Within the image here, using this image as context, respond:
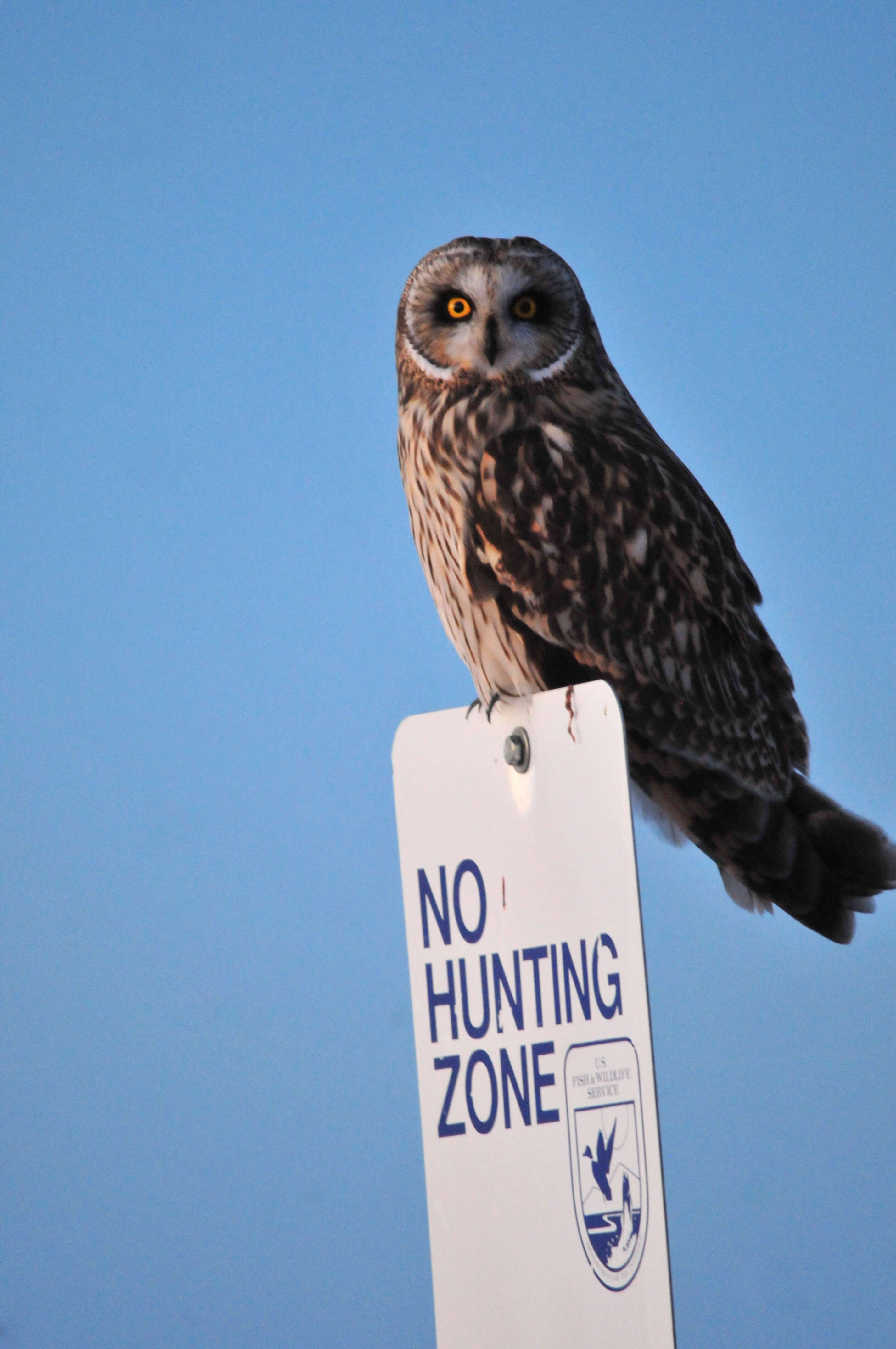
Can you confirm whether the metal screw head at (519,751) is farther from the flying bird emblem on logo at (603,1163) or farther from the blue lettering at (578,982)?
the flying bird emblem on logo at (603,1163)

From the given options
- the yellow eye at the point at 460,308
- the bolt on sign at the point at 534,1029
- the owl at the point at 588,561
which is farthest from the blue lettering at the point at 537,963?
the yellow eye at the point at 460,308

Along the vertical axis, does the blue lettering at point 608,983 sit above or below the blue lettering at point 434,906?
below

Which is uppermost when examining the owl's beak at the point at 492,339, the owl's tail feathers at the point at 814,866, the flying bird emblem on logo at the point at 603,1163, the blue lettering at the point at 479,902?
the owl's beak at the point at 492,339

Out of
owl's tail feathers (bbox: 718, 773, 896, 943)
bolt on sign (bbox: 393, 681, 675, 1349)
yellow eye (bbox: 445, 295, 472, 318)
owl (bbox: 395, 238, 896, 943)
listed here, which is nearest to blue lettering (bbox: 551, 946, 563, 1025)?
bolt on sign (bbox: 393, 681, 675, 1349)

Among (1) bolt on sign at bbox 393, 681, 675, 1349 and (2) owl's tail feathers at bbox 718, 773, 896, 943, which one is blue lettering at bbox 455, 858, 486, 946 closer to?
(1) bolt on sign at bbox 393, 681, 675, 1349

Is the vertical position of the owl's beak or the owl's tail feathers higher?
the owl's beak

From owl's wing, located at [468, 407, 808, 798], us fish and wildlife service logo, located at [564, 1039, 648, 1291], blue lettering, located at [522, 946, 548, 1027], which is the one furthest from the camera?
owl's wing, located at [468, 407, 808, 798]

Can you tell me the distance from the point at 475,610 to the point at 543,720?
0.59 metres

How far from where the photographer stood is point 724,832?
157 centimetres

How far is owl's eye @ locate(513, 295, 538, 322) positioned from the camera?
152cm

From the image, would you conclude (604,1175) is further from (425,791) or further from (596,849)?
(425,791)

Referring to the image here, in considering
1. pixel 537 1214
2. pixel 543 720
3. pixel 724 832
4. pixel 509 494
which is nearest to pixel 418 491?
pixel 509 494

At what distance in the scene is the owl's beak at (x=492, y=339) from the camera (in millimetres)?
1490

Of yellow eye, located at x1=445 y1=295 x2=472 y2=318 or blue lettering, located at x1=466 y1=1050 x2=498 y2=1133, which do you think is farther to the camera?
yellow eye, located at x1=445 y1=295 x2=472 y2=318
